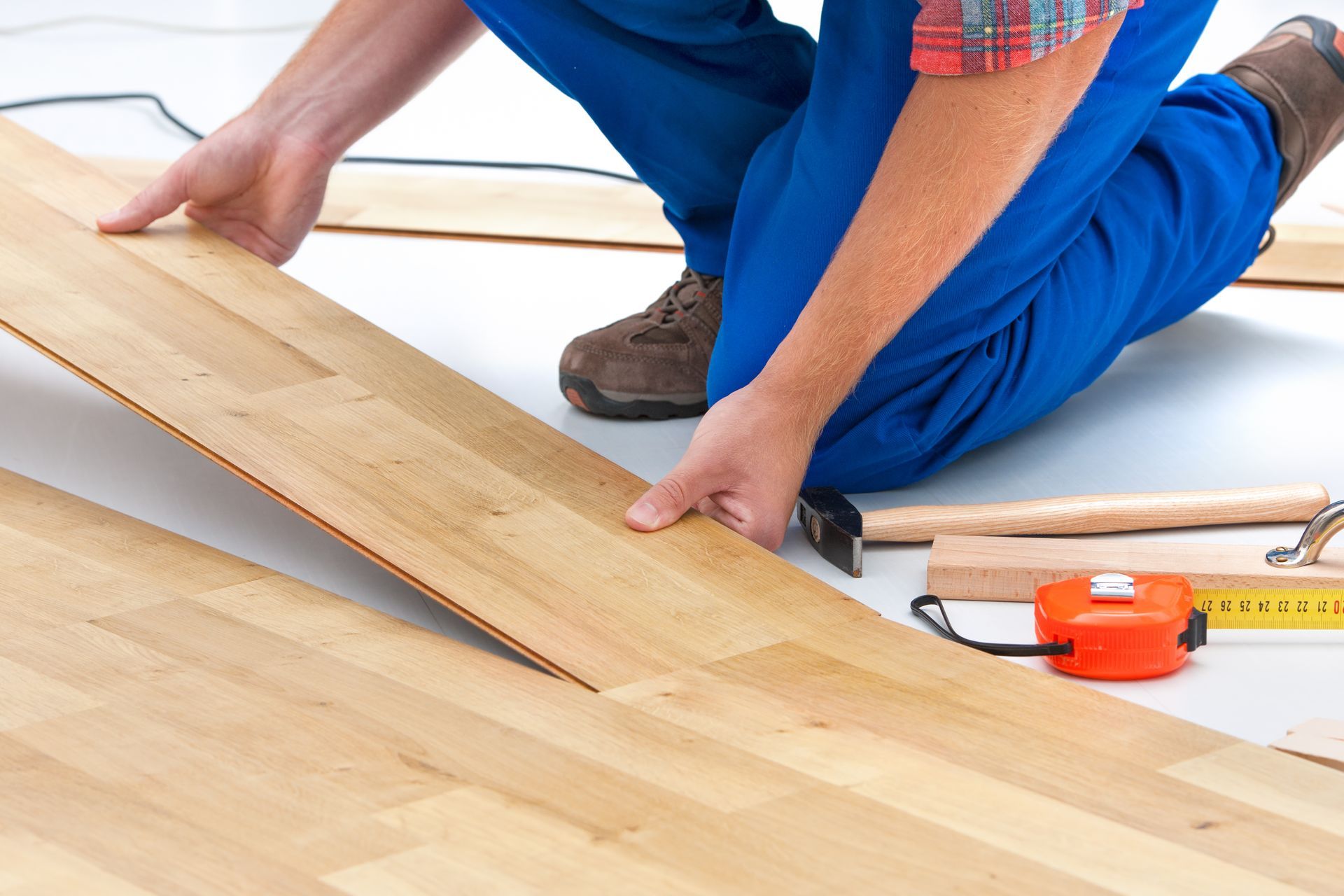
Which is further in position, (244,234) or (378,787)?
(244,234)

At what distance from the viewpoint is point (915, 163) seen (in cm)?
125

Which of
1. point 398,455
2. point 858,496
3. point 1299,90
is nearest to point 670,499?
point 398,455

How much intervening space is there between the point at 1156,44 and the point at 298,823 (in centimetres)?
117

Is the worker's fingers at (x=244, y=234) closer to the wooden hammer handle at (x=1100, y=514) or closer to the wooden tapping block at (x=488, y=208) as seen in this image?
the wooden tapping block at (x=488, y=208)

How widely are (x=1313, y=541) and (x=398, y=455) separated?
0.88m

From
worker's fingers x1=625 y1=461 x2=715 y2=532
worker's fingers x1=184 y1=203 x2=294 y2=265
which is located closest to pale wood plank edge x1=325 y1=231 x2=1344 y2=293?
worker's fingers x1=184 y1=203 x2=294 y2=265

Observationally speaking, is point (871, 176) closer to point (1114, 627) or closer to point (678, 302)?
point (678, 302)

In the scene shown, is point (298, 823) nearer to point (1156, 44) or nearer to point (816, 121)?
point (816, 121)

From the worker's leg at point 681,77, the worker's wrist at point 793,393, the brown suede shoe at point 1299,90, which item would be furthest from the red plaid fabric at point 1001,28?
the brown suede shoe at point 1299,90

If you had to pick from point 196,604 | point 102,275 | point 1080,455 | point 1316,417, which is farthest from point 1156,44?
point 102,275

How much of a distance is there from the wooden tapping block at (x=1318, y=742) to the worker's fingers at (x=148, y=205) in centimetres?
152

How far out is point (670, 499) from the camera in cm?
128

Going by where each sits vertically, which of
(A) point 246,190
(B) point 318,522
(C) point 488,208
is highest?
(C) point 488,208

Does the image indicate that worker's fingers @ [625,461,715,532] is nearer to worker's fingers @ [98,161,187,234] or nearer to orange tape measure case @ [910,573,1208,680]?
orange tape measure case @ [910,573,1208,680]
